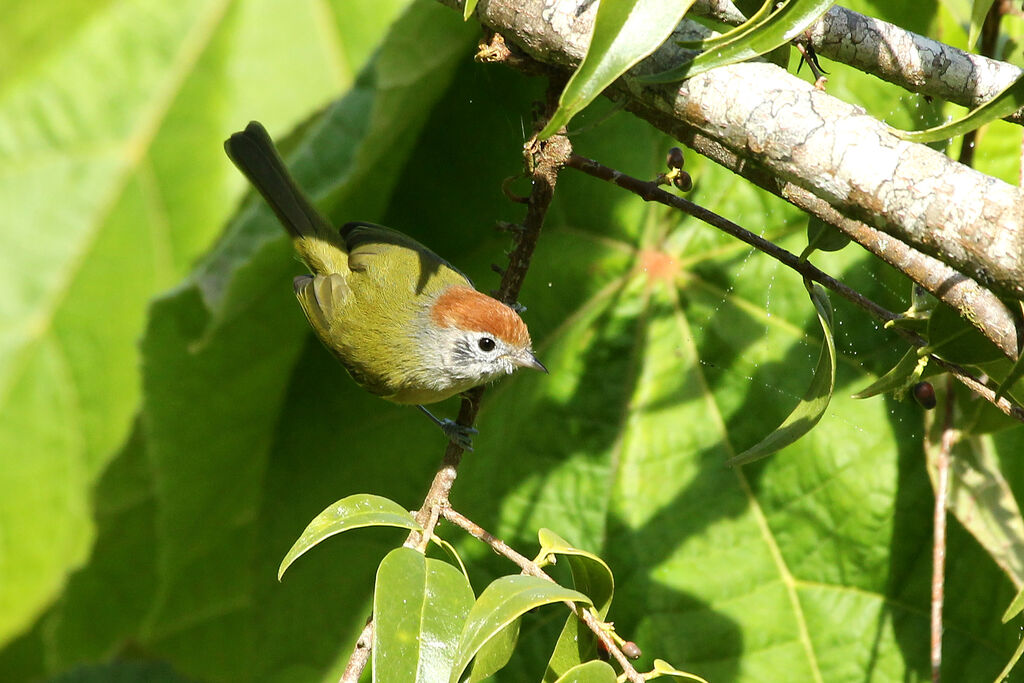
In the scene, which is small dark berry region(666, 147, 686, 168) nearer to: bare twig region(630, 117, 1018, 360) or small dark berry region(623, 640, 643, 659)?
bare twig region(630, 117, 1018, 360)

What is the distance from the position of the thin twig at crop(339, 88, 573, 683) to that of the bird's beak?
1.40 ft

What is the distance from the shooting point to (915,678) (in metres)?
2.18

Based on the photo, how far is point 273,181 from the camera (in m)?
2.72

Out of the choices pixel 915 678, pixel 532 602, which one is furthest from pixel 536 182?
pixel 915 678

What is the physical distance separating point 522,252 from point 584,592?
27.5 inches

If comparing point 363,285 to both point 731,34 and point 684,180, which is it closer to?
point 684,180

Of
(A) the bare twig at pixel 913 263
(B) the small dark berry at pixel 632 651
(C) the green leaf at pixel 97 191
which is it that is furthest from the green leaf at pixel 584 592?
(C) the green leaf at pixel 97 191

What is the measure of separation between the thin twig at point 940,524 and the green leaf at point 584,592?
0.90m

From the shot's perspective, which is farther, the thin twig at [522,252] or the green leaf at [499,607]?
the thin twig at [522,252]

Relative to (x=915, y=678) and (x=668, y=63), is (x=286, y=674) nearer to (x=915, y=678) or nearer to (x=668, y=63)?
(x=915, y=678)

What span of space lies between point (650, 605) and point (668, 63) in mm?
1452

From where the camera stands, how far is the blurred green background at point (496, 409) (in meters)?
2.23

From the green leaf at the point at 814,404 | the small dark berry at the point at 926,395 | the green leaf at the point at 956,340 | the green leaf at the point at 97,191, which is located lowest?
the green leaf at the point at 97,191

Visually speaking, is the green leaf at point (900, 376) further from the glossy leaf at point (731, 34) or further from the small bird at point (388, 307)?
the small bird at point (388, 307)
